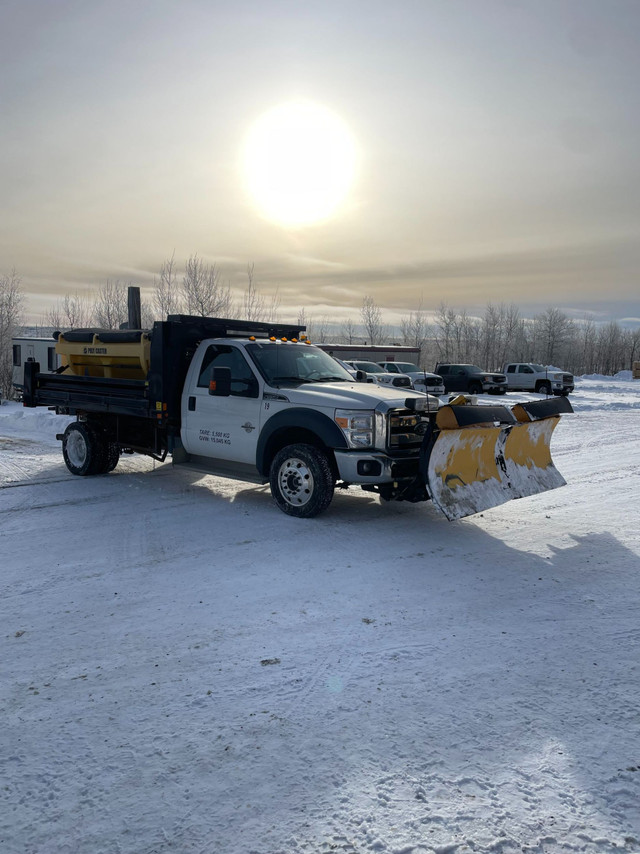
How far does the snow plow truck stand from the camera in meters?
7.13

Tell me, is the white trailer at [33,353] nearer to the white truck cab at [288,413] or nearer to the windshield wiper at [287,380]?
the white truck cab at [288,413]

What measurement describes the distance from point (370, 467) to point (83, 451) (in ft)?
16.7

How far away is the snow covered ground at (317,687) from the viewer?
2738 millimetres

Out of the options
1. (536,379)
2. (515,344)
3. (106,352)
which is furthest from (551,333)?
(106,352)

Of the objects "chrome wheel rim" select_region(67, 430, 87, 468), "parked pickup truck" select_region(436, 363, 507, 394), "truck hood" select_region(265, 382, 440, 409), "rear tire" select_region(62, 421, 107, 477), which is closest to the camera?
"truck hood" select_region(265, 382, 440, 409)

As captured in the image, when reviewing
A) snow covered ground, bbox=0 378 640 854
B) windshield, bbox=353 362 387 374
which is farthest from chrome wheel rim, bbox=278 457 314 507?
windshield, bbox=353 362 387 374

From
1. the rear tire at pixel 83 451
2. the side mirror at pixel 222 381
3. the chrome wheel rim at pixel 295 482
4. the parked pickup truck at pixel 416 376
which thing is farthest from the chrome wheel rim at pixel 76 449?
the parked pickup truck at pixel 416 376

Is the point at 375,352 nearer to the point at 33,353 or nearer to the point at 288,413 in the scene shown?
the point at 33,353

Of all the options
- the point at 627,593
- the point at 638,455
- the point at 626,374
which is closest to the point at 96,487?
the point at 627,593

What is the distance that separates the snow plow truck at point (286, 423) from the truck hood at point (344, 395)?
2 centimetres

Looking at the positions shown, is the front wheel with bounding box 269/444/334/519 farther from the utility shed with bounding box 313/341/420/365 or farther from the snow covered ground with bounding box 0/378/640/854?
the utility shed with bounding box 313/341/420/365

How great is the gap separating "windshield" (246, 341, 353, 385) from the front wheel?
41.4 inches

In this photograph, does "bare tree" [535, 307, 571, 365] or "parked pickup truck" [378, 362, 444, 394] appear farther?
"bare tree" [535, 307, 571, 365]

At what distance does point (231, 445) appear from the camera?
27.5 feet
